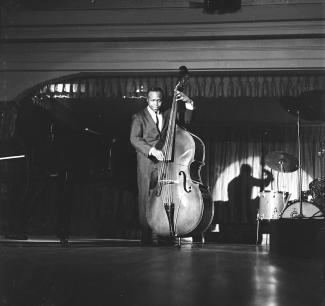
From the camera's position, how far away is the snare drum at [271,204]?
17.1 ft

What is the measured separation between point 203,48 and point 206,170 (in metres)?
2.14

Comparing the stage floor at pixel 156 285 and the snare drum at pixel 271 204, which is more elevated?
the snare drum at pixel 271 204

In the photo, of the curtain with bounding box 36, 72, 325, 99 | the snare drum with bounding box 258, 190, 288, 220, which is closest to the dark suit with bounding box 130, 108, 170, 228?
the curtain with bounding box 36, 72, 325, 99

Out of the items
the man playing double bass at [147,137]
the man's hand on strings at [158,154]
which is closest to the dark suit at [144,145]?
the man playing double bass at [147,137]

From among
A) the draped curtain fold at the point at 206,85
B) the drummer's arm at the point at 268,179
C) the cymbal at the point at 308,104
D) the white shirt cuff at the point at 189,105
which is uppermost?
the draped curtain fold at the point at 206,85

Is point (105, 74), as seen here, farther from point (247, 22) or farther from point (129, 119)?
point (247, 22)

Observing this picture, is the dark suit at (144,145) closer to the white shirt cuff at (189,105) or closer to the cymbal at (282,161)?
the white shirt cuff at (189,105)

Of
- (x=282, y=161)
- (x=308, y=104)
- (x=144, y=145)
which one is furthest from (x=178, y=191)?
(x=282, y=161)

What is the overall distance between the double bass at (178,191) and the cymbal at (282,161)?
2431 millimetres

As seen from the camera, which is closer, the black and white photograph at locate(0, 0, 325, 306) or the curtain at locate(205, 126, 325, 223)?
the black and white photograph at locate(0, 0, 325, 306)

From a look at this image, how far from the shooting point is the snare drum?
5.20m

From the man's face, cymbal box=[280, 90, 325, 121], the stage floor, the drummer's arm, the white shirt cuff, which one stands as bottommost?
the stage floor

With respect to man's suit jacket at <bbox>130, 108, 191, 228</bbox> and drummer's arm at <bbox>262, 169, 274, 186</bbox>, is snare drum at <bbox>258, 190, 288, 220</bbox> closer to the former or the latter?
drummer's arm at <bbox>262, 169, 274, 186</bbox>

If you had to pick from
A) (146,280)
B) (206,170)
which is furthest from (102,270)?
(206,170)
